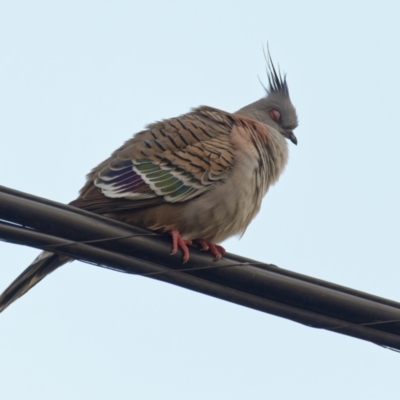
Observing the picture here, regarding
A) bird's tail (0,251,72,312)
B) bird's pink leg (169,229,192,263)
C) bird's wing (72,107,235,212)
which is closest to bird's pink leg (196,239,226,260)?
bird's wing (72,107,235,212)

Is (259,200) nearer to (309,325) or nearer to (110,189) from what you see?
(110,189)

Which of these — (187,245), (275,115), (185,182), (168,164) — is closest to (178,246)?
(187,245)

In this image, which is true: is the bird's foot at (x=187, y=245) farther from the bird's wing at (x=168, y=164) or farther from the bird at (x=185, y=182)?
the bird's wing at (x=168, y=164)

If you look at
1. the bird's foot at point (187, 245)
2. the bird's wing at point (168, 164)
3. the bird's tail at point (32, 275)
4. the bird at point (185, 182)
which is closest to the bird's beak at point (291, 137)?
the bird at point (185, 182)

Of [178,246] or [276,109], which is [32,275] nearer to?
[178,246]

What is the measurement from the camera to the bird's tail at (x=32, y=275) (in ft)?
18.1

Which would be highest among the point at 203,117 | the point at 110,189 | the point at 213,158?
the point at 203,117

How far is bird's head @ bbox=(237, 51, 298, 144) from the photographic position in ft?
27.4

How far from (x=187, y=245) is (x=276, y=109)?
3202 mm

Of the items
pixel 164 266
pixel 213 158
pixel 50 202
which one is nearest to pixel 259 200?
pixel 213 158

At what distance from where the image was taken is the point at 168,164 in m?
6.16

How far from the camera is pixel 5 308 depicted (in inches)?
216

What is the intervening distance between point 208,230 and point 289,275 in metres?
1.85

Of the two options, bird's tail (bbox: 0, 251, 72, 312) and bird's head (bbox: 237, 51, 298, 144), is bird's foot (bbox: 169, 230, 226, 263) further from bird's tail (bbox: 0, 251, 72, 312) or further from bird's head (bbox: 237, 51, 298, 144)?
bird's head (bbox: 237, 51, 298, 144)
